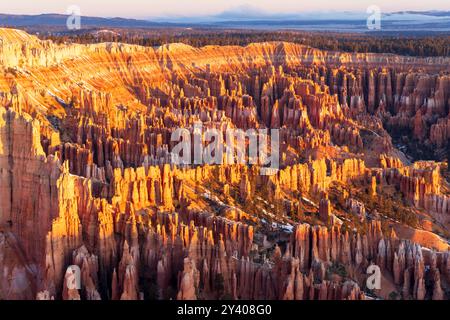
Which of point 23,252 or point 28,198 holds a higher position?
point 28,198

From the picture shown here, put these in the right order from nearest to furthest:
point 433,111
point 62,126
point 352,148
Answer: point 62,126, point 352,148, point 433,111

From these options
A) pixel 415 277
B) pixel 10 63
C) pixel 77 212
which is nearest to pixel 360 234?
pixel 415 277

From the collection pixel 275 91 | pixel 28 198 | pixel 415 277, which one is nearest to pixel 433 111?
pixel 275 91

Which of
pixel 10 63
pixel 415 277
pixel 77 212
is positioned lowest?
pixel 415 277

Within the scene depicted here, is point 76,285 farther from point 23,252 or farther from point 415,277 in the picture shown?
point 415,277

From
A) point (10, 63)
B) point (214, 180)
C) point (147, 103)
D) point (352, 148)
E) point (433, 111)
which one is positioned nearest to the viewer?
point (214, 180)

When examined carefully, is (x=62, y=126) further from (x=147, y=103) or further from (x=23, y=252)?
(x=147, y=103)

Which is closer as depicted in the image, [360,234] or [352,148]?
[360,234]
